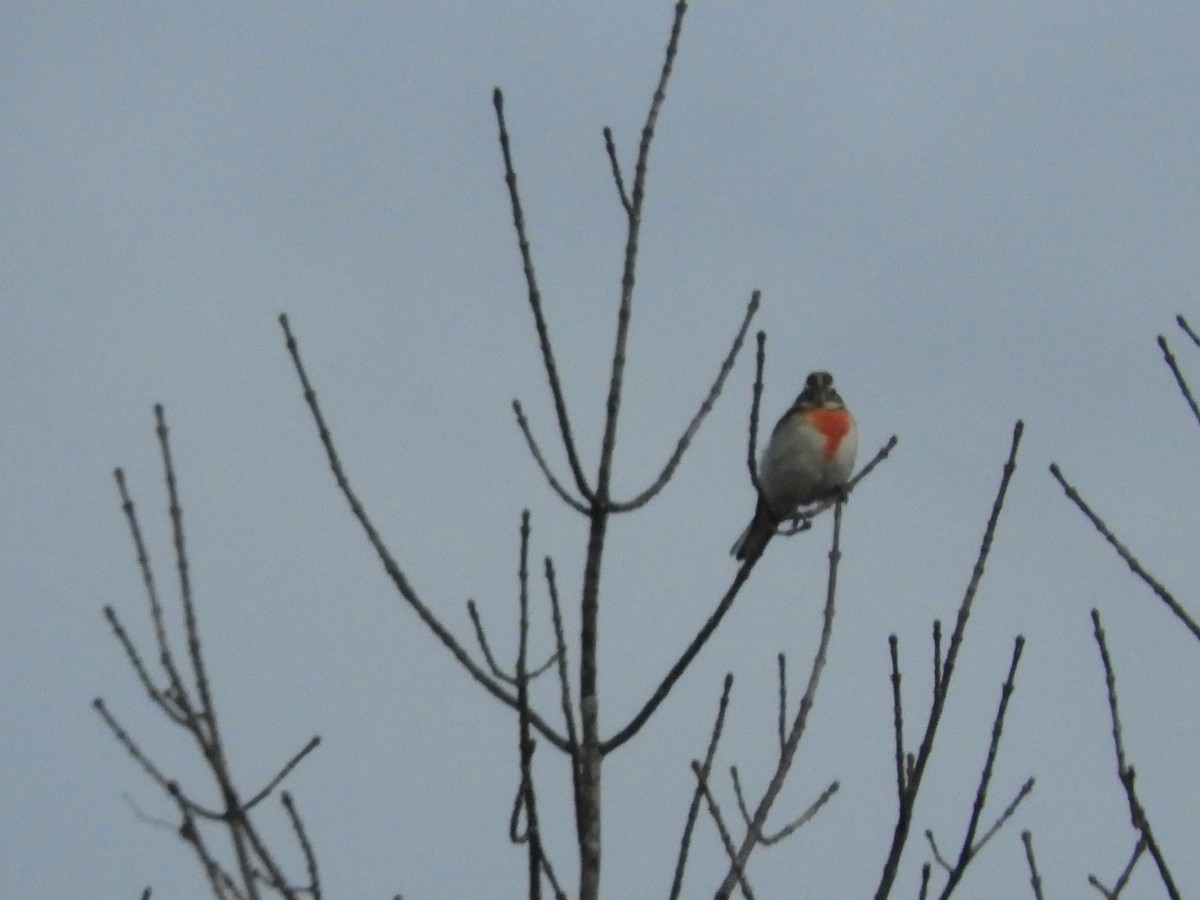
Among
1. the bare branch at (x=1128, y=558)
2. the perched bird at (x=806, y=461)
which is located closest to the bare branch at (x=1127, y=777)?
the bare branch at (x=1128, y=558)

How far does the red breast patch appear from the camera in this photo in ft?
26.9

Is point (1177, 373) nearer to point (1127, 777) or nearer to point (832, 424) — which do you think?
point (1127, 777)

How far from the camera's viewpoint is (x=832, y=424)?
8.30 m

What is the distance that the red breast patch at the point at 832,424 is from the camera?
8185 mm

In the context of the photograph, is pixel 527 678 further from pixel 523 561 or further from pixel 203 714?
pixel 203 714

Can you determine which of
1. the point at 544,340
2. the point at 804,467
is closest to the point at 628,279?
the point at 544,340

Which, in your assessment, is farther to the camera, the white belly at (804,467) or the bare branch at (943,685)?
the white belly at (804,467)

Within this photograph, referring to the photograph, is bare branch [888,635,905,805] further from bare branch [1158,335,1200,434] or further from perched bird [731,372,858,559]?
perched bird [731,372,858,559]

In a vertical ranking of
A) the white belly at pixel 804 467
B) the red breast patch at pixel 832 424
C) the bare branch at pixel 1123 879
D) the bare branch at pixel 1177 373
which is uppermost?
the red breast patch at pixel 832 424

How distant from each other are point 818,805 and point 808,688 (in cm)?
48

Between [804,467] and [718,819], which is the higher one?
[804,467]

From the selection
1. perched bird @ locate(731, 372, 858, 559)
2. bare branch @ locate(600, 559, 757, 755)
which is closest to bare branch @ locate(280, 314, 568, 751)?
bare branch @ locate(600, 559, 757, 755)

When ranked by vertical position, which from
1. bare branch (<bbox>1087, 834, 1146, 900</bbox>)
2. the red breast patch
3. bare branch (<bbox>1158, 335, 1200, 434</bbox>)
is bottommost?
bare branch (<bbox>1087, 834, 1146, 900</bbox>)

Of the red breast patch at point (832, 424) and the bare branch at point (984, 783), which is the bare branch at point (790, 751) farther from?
the red breast patch at point (832, 424)
